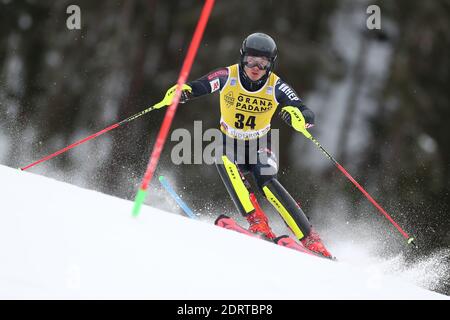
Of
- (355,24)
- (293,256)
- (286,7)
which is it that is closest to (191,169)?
(286,7)

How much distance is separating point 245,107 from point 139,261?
8.66 ft

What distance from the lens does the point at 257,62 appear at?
17.8 ft

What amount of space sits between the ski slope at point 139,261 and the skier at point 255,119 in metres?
1.41

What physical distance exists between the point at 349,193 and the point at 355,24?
558cm

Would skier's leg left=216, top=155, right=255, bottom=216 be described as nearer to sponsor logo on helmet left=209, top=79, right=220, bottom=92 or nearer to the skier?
the skier

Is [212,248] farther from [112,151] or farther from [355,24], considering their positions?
[355,24]

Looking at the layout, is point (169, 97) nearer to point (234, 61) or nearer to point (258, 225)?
point (258, 225)

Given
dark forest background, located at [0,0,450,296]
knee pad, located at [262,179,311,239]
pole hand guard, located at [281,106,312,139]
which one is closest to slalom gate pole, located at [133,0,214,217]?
pole hand guard, located at [281,106,312,139]

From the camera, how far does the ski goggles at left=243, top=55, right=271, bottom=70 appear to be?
5406 millimetres

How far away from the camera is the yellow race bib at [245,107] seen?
18.5 ft

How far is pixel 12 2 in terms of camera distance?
1691 cm

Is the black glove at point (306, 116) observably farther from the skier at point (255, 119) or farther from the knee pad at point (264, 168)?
the knee pad at point (264, 168)

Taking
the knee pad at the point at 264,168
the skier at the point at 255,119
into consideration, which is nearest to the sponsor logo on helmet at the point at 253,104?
the skier at the point at 255,119

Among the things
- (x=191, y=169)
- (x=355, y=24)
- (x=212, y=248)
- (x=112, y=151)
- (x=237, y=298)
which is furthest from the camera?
(x=355, y=24)
